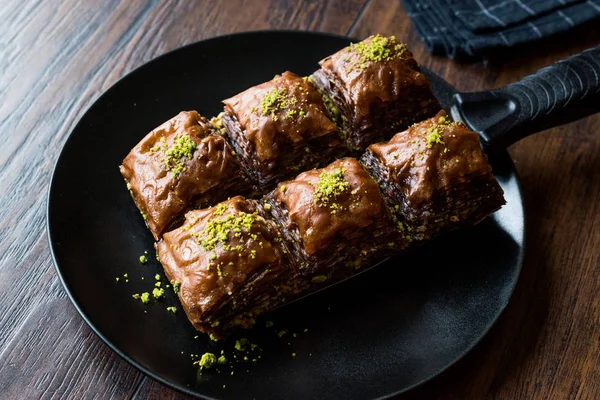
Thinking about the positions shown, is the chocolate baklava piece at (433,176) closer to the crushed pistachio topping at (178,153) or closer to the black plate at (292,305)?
the black plate at (292,305)

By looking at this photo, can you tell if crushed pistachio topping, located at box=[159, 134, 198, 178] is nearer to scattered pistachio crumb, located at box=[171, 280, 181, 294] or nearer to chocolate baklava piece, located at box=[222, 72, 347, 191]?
chocolate baklava piece, located at box=[222, 72, 347, 191]

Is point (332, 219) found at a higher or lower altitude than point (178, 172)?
lower

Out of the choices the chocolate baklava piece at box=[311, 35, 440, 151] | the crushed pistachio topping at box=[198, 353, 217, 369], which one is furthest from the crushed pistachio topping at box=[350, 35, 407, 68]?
the crushed pistachio topping at box=[198, 353, 217, 369]

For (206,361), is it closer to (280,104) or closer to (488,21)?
(280,104)

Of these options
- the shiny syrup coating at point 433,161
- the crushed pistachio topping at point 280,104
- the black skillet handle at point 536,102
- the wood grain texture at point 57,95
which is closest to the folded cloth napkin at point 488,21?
the wood grain texture at point 57,95

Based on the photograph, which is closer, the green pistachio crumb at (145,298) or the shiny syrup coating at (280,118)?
the green pistachio crumb at (145,298)

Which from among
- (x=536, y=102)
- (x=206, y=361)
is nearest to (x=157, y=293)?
(x=206, y=361)
